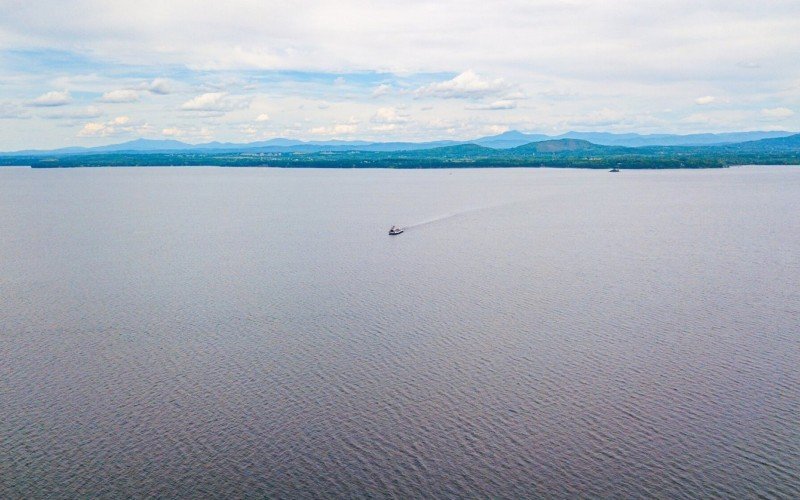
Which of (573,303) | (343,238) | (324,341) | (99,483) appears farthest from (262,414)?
(343,238)

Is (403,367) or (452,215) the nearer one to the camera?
(403,367)

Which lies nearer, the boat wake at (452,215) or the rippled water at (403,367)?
the rippled water at (403,367)

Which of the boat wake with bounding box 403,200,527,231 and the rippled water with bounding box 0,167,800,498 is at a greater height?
the boat wake with bounding box 403,200,527,231

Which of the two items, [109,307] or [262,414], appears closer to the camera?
[262,414]

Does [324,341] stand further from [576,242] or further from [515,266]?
[576,242]

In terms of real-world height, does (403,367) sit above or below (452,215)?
below

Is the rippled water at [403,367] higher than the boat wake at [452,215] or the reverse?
the reverse

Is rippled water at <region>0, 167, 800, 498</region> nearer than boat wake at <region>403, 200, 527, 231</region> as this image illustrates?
Yes

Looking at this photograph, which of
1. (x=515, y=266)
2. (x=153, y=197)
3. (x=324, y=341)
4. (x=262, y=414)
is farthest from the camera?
(x=153, y=197)
